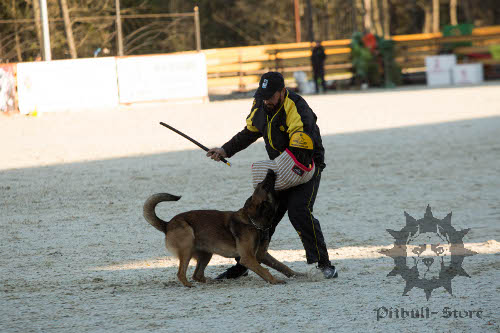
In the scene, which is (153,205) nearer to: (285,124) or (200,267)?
(200,267)

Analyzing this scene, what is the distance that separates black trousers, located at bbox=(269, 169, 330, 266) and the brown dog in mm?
161

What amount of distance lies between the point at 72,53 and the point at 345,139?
1897 centimetres

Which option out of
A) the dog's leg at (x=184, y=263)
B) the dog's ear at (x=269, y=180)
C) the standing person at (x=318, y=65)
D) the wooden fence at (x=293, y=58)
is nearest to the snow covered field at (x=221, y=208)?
the dog's leg at (x=184, y=263)

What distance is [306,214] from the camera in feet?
19.4

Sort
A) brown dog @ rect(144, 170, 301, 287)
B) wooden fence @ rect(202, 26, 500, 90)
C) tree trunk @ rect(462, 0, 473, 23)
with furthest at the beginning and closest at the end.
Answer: tree trunk @ rect(462, 0, 473, 23)
wooden fence @ rect(202, 26, 500, 90)
brown dog @ rect(144, 170, 301, 287)

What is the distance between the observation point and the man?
18.8 ft

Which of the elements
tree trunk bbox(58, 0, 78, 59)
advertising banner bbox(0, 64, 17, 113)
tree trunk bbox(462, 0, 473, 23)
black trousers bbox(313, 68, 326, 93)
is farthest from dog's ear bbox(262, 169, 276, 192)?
tree trunk bbox(462, 0, 473, 23)

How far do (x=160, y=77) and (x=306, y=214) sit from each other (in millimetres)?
20994

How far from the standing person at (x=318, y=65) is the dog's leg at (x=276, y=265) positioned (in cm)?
2520

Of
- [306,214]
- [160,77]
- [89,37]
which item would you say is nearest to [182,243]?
[306,214]

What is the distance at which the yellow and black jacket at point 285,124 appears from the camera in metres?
5.75

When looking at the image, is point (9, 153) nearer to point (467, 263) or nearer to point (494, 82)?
point (467, 263)

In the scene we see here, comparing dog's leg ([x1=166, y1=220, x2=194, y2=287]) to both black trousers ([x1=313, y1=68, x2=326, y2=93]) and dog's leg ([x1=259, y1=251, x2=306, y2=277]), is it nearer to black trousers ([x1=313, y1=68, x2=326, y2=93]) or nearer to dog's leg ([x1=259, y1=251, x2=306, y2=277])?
dog's leg ([x1=259, y1=251, x2=306, y2=277])

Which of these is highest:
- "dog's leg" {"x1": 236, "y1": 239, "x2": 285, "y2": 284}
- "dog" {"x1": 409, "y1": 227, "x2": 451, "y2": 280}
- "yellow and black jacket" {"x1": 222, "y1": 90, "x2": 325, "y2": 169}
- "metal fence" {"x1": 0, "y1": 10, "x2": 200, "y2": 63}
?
"metal fence" {"x1": 0, "y1": 10, "x2": 200, "y2": 63}
